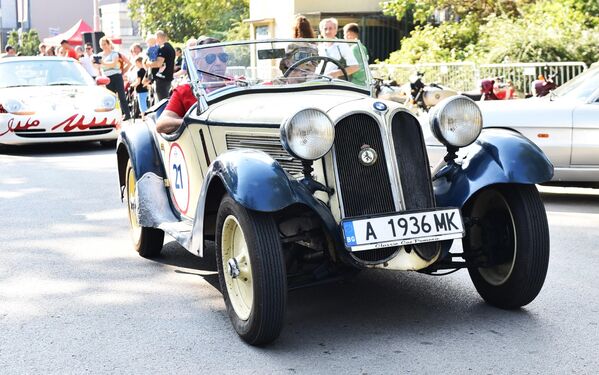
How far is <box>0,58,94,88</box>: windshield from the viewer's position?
14.5 meters

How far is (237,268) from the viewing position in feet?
15.8

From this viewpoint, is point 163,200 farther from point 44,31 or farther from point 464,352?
point 44,31

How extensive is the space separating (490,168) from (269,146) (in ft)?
4.16

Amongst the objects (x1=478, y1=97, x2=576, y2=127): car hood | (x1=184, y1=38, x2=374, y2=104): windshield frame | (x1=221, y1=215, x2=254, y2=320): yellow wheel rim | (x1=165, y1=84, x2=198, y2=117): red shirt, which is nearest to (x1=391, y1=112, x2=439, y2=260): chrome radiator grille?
(x1=221, y1=215, x2=254, y2=320): yellow wheel rim

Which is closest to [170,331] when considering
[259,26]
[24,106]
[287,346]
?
[287,346]

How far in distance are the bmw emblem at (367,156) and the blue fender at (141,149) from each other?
2347mm

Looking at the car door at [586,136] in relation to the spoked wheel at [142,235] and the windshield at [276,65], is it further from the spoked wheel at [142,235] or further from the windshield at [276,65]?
the spoked wheel at [142,235]

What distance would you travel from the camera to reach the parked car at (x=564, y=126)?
29.0 feet

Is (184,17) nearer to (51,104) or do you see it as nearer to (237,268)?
(51,104)

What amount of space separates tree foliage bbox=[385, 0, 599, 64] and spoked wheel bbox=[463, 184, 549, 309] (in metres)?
14.5

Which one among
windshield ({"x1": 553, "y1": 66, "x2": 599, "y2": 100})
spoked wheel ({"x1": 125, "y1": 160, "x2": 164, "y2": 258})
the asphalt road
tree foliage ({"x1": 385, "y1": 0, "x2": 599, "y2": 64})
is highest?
tree foliage ({"x1": 385, "y1": 0, "x2": 599, "y2": 64})

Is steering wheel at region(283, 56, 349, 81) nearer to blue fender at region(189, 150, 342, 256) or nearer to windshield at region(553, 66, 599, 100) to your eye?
blue fender at region(189, 150, 342, 256)

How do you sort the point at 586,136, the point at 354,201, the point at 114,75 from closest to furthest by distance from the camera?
the point at 354,201
the point at 586,136
the point at 114,75

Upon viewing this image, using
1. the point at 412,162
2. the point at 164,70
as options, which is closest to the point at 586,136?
the point at 412,162
